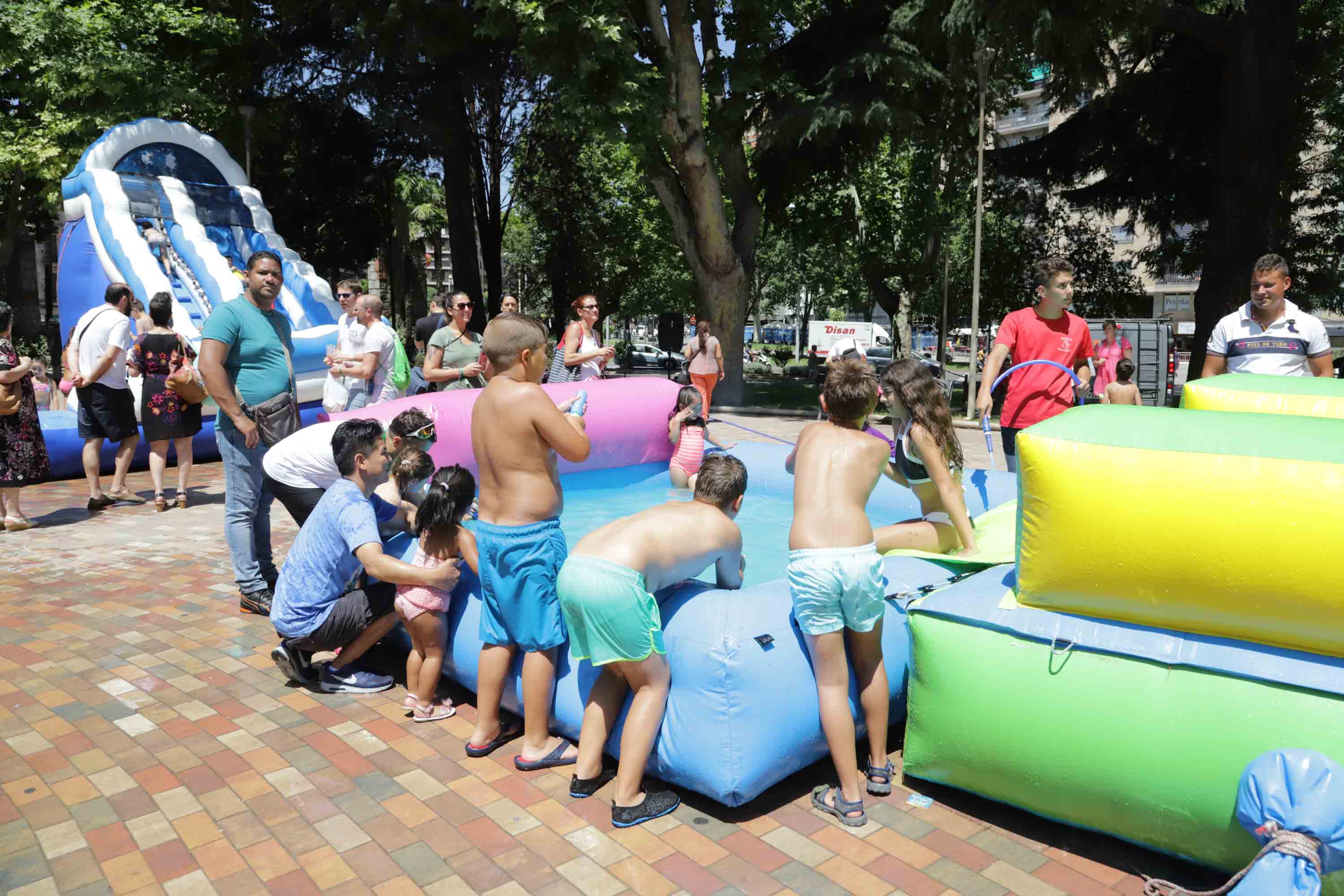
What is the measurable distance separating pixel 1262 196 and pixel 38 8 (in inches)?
776

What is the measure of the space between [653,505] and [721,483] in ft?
8.99

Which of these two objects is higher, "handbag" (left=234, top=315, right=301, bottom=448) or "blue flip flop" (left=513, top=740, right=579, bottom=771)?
"handbag" (left=234, top=315, right=301, bottom=448)

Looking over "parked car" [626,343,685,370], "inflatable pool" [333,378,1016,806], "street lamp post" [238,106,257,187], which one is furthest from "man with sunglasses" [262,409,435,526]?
"parked car" [626,343,685,370]

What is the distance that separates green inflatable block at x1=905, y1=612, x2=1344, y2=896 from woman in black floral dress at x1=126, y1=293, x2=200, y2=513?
262 inches

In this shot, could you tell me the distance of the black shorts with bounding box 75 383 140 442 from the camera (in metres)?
7.77

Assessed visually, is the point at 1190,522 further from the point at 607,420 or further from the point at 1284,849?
the point at 607,420

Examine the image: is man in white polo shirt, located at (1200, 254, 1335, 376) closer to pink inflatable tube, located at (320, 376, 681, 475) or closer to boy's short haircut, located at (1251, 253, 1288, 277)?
boy's short haircut, located at (1251, 253, 1288, 277)

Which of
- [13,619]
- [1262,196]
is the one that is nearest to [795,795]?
[13,619]

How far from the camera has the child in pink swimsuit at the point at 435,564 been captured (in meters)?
3.87

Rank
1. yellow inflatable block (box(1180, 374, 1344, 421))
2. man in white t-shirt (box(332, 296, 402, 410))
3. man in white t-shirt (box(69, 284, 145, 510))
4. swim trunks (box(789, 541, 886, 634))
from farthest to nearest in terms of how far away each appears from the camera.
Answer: man in white t-shirt (box(69, 284, 145, 510)) → man in white t-shirt (box(332, 296, 402, 410)) → yellow inflatable block (box(1180, 374, 1344, 421)) → swim trunks (box(789, 541, 886, 634))

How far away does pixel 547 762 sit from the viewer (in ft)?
11.5

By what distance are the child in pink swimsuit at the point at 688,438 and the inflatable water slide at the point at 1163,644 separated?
167 inches

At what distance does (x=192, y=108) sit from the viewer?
17.7 metres

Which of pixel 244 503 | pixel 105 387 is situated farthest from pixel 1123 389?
pixel 105 387
